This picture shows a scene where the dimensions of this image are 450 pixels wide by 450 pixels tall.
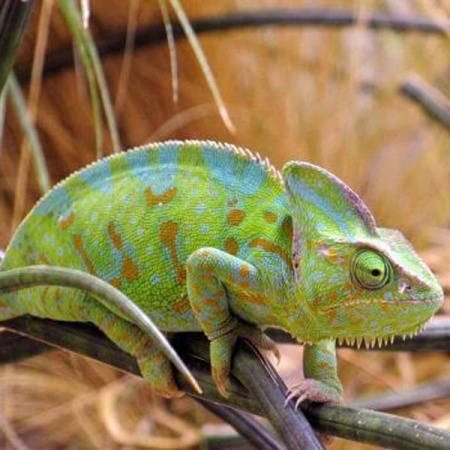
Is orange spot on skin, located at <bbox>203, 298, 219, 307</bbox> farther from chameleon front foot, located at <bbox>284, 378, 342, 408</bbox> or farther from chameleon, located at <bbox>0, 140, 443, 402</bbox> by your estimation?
chameleon front foot, located at <bbox>284, 378, 342, 408</bbox>

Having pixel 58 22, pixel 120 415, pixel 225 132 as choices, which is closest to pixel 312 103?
pixel 225 132

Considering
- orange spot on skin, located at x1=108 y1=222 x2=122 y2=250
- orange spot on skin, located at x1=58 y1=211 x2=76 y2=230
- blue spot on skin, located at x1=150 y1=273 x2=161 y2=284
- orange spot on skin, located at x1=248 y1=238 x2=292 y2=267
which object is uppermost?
orange spot on skin, located at x1=58 y1=211 x2=76 y2=230

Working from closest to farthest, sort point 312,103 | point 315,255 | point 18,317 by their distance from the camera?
point 315,255, point 18,317, point 312,103

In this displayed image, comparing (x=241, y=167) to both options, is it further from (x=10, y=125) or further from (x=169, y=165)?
(x=10, y=125)

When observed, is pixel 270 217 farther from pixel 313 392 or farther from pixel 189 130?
pixel 189 130

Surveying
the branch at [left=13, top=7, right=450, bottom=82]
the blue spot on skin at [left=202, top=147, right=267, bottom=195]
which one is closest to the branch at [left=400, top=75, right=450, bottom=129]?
the branch at [left=13, top=7, right=450, bottom=82]

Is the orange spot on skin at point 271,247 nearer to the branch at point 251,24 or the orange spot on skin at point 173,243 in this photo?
the orange spot on skin at point 173,243
